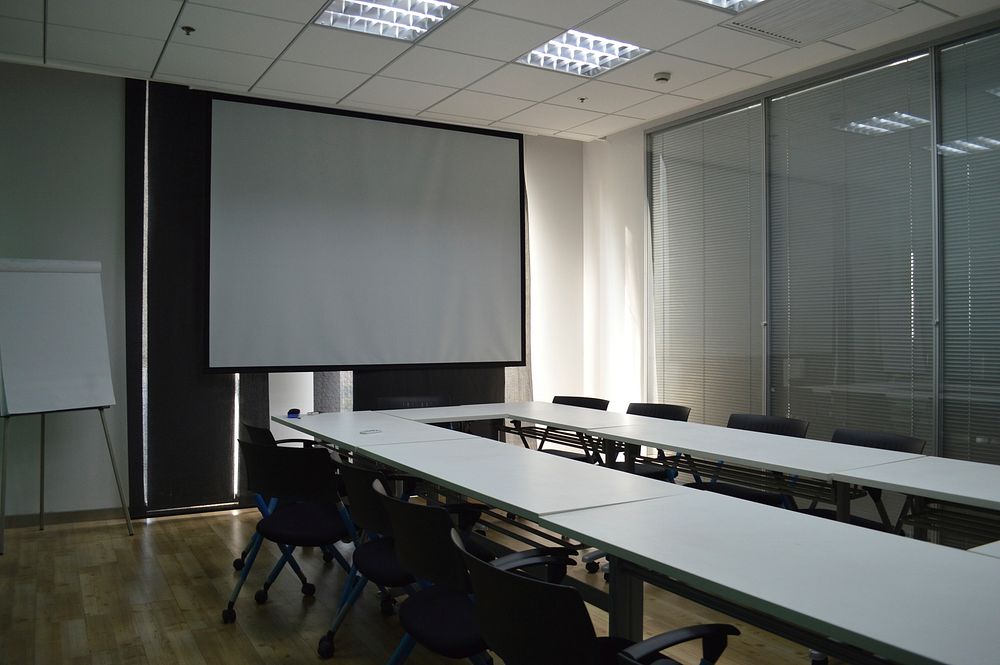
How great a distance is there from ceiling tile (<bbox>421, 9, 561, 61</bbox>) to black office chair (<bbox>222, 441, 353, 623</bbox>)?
8.20ft

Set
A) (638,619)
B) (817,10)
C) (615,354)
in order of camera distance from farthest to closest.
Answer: (615,354) → (817,10) → (638,619)

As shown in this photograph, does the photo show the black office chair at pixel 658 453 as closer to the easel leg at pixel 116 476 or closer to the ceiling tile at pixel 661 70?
the ceiling tile at pixel 661 70

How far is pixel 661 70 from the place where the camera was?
506 cm

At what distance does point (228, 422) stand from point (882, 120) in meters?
4.98

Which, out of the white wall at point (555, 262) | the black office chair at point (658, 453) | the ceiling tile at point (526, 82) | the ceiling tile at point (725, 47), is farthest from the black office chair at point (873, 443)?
the white wall at point (555, 262)

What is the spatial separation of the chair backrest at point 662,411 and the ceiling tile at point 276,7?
10.3 feet

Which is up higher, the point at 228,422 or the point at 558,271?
the point at 558,271

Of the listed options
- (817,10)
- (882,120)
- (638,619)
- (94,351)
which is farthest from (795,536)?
(94,351)

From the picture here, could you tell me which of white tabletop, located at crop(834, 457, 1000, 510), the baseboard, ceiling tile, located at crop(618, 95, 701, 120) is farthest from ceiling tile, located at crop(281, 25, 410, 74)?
white tabletop, located at crop(834, 457, 1000, 510)

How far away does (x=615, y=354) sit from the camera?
22.9 feet

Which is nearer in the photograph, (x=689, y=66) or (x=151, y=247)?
(x=689, y=66)

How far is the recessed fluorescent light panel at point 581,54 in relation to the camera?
4.72 meters

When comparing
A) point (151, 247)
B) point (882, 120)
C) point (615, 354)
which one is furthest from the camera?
point (615, 354)

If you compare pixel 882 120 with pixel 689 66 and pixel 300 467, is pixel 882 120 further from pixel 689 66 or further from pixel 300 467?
pixel 300 467
